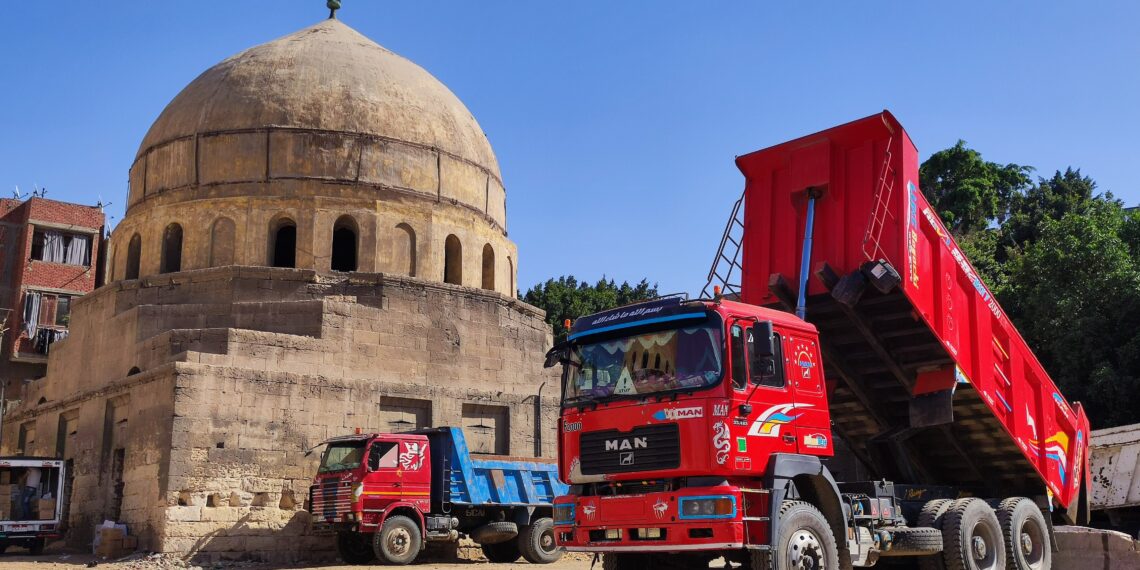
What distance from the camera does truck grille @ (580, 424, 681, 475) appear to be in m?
8.62

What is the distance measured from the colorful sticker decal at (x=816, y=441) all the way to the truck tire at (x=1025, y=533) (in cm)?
→ 311

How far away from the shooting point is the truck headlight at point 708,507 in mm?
8250

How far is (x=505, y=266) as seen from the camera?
24.3 metres

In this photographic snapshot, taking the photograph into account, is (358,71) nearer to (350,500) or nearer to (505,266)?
(505,266)

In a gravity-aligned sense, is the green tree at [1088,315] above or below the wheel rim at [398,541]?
above

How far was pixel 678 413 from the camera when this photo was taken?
28.3ft

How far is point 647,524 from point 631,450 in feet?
2.05

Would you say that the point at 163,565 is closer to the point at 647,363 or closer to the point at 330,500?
the point at 330,500

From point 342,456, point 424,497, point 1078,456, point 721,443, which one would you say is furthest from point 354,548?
point 1078,456

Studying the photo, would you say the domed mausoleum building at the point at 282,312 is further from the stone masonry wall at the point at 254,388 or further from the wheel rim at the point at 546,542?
the wheel rim at the point at 546,542

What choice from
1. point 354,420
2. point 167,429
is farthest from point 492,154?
point 167,429

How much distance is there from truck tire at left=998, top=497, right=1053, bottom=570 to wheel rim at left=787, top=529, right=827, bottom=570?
3.28 meters

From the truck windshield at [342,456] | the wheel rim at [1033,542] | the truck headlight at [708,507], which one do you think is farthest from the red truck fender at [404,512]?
the wheel rim at [1033,542]

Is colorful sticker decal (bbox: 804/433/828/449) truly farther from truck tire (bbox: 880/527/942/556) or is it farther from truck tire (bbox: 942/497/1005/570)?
truck tire (bbox: 942/497/1005/570)
